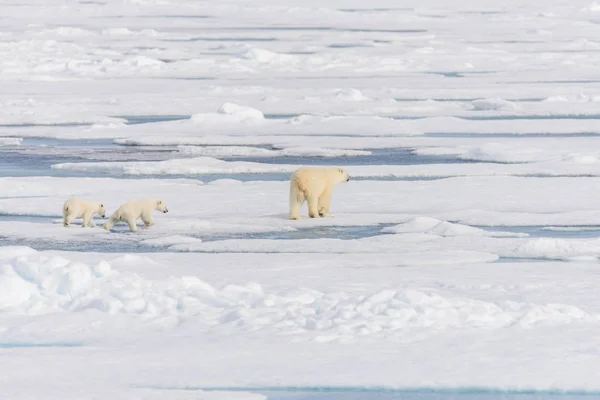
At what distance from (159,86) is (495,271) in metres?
13.8

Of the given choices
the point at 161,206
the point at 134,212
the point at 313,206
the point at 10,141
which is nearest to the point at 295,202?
the point at 313,206

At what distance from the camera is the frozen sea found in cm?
451

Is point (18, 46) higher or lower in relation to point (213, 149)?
higher

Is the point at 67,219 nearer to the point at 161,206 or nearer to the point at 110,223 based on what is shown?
the point at 110,223

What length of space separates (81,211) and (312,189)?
1561 mm

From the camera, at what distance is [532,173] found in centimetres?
1080

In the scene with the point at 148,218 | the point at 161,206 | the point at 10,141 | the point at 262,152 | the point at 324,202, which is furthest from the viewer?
the point at 10,141

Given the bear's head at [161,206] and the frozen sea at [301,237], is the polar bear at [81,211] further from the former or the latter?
the bear's head at [161,206]

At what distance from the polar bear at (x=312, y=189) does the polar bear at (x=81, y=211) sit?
4.32 ft

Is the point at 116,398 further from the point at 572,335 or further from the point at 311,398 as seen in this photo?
the point at 572,335

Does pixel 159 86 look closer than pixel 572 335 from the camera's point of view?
No

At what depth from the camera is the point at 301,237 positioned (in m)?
7.66

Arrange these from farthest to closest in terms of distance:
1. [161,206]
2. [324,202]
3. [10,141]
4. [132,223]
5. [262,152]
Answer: [10,141] → [262,152] → [324,202] → [161,206] → [132,223]

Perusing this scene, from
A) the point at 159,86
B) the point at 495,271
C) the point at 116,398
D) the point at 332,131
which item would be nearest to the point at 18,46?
the point at 159,86
